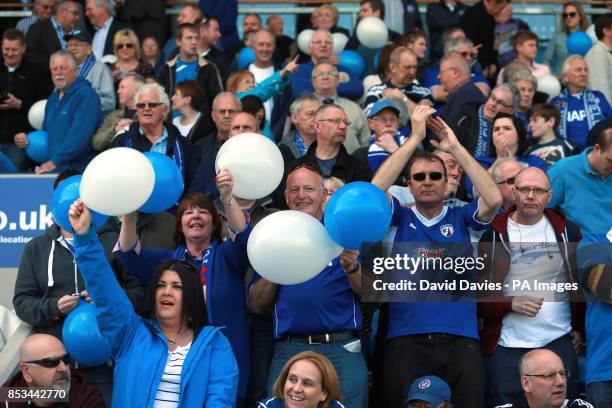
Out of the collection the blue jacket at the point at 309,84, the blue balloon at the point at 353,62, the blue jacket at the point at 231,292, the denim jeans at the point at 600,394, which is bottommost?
the denim jeans at the point at 600,394

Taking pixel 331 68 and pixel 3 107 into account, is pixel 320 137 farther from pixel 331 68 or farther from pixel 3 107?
pixel 3 107

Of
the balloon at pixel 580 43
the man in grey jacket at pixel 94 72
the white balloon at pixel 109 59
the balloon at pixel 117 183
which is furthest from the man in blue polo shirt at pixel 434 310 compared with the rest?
the balloon at pixel 580 43

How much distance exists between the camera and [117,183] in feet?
22.2

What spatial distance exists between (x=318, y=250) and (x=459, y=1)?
880 centimetres

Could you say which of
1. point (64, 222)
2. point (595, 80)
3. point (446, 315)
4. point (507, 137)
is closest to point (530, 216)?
point (446, 315)

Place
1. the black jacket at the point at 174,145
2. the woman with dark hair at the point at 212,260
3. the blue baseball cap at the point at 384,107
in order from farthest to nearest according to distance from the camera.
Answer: the blue baseball cap at the point at 384,107 → the black jacket at the point at 174,145 → the woman with dark hair at the point at 212,260

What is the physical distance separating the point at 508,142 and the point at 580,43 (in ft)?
14.0

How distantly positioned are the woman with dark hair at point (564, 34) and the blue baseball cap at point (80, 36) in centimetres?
525

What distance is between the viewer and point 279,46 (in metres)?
14.2

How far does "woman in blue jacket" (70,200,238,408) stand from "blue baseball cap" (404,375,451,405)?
1118mm

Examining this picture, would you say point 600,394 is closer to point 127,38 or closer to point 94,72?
point 94,72

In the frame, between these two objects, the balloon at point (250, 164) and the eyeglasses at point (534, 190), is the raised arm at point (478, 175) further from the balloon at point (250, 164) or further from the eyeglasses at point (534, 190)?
the balloon at point (250, 164)

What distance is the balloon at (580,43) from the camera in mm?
13695

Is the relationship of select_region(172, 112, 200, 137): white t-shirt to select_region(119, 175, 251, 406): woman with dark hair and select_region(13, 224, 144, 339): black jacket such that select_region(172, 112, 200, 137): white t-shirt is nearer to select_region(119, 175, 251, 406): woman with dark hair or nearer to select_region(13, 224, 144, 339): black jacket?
select_region(13, 224, 144, 339): black jacket
